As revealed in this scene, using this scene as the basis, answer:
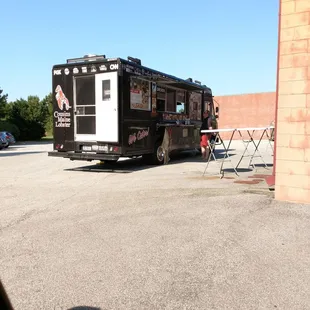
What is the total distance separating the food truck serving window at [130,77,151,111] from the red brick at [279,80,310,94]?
560cm

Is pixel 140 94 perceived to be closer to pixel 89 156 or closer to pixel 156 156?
pixel 156 156

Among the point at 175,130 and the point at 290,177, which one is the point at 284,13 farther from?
the point at 175,130

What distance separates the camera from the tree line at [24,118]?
43.2 metres

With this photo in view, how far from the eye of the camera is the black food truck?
10.3 m

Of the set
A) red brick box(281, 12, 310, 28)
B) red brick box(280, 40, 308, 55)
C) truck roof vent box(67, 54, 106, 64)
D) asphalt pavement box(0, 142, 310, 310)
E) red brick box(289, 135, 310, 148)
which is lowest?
asphalt pavement box(0, 142, 310, 310)

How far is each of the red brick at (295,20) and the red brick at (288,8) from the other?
61 millimetres

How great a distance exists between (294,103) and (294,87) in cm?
26

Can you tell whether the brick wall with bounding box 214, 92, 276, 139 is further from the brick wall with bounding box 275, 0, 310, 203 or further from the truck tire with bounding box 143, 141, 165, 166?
the brick wall with bounding box 275, 0, 310, 203

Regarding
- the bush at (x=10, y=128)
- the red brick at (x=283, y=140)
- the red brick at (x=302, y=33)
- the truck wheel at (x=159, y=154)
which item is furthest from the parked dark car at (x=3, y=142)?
the red brick at (x=302, y=33)

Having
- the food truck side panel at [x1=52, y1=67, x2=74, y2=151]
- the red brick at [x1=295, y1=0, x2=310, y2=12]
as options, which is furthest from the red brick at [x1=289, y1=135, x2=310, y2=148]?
the food truck side panel at [x1=52, y1=67, x2=74, y2=151]

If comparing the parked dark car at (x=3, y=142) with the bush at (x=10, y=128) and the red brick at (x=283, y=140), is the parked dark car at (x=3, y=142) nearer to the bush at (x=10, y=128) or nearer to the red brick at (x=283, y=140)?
the bush at (x=10, y=128)

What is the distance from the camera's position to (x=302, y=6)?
5.72 m

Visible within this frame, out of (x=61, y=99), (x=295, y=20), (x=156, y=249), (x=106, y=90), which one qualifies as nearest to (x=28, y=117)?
(x=61, y=99)

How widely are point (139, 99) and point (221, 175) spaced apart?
3656mm
